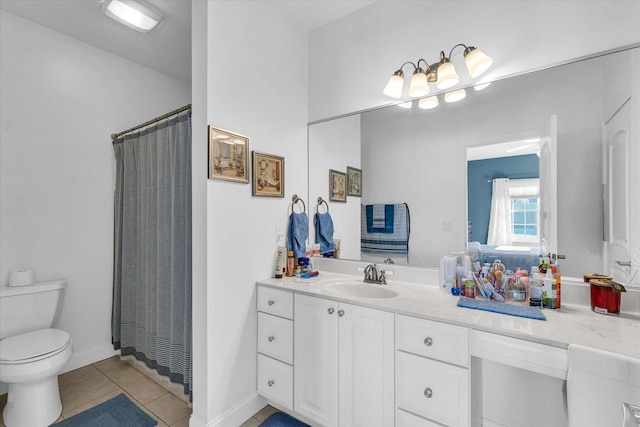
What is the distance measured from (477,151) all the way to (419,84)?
1.73 feet

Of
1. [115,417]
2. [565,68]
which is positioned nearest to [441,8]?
[565,68]

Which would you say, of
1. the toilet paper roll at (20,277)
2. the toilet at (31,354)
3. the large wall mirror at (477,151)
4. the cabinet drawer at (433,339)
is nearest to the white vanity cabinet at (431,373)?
the cabinet drawer at (433,339)

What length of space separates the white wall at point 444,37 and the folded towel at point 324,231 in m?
0.80

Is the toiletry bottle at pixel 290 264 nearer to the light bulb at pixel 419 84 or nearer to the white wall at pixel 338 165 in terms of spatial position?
the white wall at pixel 338 165

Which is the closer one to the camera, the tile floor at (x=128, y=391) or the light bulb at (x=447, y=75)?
the light bulb at (x=447, y=75)

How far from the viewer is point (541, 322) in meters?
1.16

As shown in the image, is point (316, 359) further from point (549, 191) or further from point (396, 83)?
point (396, 83)

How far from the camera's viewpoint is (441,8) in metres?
1.75

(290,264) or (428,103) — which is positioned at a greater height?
(428,103)

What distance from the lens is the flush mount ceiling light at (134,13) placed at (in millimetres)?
1900

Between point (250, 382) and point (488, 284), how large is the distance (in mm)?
1529

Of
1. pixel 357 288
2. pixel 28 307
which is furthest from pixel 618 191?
pixel 28 307

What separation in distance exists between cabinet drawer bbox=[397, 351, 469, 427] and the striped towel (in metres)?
0.76

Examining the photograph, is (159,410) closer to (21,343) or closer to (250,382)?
(250,382)
